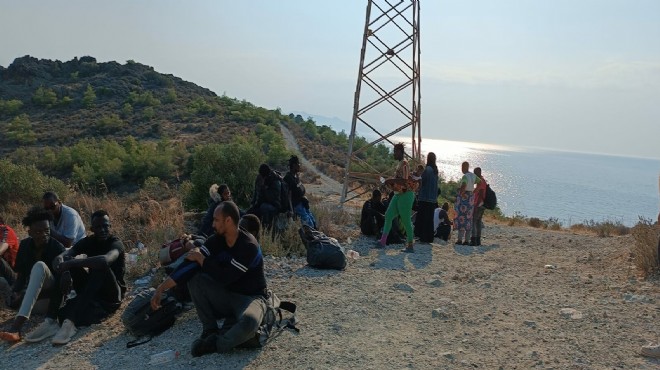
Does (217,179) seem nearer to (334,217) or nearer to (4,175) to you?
(334,217)

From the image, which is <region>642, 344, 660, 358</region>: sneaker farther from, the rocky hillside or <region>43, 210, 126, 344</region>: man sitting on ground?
the rocky hillside

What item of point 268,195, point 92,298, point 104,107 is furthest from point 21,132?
point 92,298

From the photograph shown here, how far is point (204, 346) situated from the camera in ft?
17.4

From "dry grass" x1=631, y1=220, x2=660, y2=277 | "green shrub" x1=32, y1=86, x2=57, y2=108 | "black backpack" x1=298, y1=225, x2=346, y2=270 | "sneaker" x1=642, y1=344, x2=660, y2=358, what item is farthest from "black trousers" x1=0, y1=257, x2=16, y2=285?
"green shrub" x1=32, y1=86, x2=57, y2=108

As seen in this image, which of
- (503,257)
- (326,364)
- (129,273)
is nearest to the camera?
(326,364)

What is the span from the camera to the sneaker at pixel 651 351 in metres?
5.00

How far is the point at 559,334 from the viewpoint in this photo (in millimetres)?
5699

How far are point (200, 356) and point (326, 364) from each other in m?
1.22

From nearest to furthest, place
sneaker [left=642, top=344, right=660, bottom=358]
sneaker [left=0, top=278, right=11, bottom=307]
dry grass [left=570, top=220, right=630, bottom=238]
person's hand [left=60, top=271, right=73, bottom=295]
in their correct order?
sneaker [left=642, top=344, right=660, bottom=358]
person's hand [left=60, top=271, right=73, bottom=295]
sneaker [left=0, top=278, right=11, bottom=307]
dry grass [left=570, top=220, right=630, bottom=238]

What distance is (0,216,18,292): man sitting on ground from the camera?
6.97m

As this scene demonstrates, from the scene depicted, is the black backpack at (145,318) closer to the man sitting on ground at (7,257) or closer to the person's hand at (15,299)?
the person's hand at (15,299)

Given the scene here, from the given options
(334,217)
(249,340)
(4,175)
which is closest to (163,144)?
(4,175)

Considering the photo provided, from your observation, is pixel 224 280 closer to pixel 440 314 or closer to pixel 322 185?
pixel 440 314

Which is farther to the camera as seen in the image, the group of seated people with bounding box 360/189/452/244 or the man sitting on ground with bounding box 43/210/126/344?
the group of seated people with bounding box 360/189/452/244
